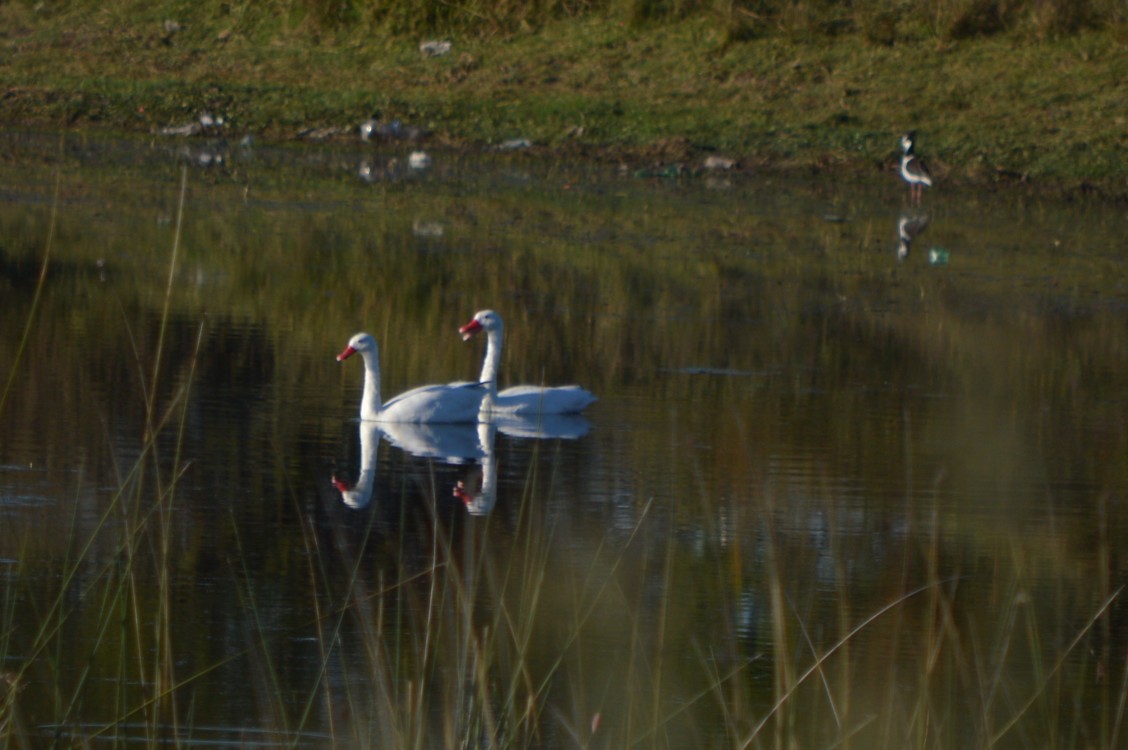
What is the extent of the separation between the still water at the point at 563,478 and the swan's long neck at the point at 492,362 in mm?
325

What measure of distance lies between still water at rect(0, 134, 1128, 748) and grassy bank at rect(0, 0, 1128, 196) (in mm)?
3494

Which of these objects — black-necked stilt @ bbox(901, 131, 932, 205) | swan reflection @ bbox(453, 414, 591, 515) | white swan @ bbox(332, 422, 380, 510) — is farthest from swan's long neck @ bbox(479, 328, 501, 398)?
black-necked stilt @ bbox(901, 131, 932, 205)

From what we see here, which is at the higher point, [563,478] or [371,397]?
[371,397]

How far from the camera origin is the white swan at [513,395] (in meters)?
9.52

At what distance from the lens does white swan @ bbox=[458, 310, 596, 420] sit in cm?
952

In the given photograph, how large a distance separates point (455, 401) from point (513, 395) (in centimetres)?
49

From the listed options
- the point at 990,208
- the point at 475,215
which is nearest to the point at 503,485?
the point at 475,215

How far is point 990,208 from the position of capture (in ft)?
68.2

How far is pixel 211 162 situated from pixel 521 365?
11671 millimetres

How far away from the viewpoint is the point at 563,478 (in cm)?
828

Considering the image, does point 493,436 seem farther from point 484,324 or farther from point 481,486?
point 481,486

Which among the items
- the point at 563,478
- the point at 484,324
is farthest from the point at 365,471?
the point at 484,324

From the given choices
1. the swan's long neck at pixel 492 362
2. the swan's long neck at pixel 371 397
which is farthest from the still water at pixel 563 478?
the swan's long neck at pixel 492 362

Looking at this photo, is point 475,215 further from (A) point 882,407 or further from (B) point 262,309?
(A) point 882,407
